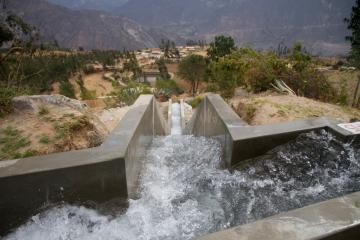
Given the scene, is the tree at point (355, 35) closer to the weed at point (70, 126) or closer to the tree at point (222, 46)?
the weed at point (70, 126)

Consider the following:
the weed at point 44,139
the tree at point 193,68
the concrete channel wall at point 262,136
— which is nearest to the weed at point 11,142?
the weed at point 44,139

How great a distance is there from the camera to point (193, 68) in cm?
3312

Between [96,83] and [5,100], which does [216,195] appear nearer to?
[5,100]

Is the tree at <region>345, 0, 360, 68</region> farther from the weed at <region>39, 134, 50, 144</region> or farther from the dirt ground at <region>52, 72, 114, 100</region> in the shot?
the dirt ground at <region>52, 72, 114, 100</region>

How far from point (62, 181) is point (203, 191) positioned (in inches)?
66.7

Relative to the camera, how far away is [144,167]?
4008mm

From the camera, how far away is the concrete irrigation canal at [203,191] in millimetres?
2088

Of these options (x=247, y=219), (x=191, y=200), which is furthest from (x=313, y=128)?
(x=191, y=200)

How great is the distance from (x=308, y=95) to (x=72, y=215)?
26.4 feet

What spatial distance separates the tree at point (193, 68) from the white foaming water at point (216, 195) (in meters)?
29.4

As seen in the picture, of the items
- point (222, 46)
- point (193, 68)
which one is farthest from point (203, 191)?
point (193, 68)

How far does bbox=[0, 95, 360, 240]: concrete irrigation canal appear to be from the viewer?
209 centimetres

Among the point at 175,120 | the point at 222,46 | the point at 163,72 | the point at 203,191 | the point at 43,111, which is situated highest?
the point at 222,46

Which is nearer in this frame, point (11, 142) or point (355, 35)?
point (11, 142)
